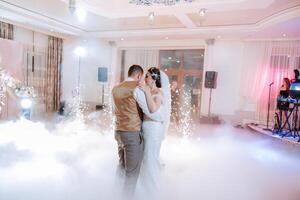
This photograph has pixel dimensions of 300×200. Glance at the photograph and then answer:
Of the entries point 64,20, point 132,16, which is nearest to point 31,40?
point 64,20

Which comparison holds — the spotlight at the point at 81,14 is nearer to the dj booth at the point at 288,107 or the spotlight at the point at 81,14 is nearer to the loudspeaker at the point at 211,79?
the loudspeaker at the point at 211,79

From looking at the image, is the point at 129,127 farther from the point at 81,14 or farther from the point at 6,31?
the point at 6,31

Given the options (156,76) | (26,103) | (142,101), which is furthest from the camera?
(26,103)

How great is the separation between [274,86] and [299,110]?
3.19 ft

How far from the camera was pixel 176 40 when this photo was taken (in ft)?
28.4

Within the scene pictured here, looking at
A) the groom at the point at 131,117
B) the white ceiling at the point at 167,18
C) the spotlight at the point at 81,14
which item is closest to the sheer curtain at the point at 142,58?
the white ceiling at the point at 167,18

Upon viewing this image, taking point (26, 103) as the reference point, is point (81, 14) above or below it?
above

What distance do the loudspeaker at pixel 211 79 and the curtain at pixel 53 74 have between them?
5.34m

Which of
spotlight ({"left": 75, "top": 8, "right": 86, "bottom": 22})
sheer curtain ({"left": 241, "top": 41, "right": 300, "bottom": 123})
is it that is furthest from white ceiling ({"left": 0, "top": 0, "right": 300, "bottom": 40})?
sheer curtain ({"left": 241, "top": 41, "right": 300, "bottom": 123})

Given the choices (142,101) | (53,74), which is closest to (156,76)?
(142,101)

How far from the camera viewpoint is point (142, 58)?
9570 mm

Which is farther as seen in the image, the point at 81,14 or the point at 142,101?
the point at 81,14

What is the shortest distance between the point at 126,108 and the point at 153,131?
1.22ft

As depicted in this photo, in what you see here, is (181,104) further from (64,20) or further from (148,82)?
(148,82)
